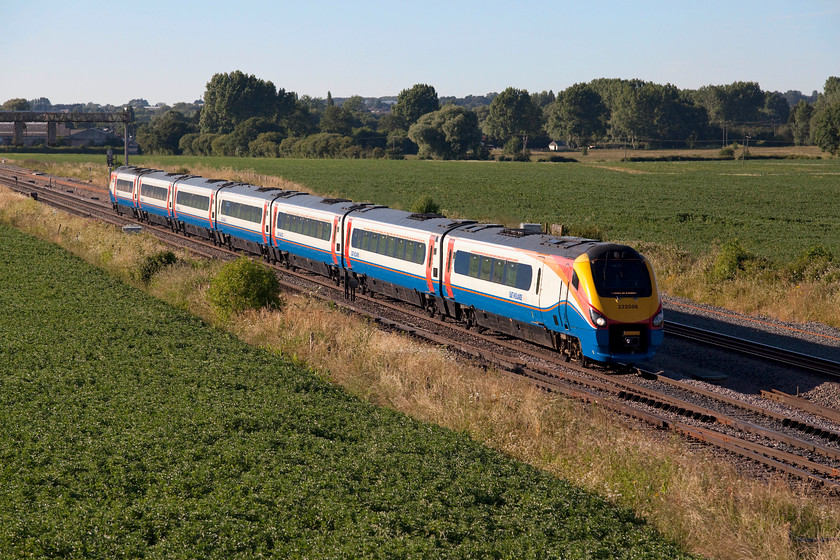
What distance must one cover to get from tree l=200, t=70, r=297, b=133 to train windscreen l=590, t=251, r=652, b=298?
498 ft

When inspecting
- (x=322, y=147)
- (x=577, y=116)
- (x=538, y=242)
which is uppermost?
(x=577, y=116)

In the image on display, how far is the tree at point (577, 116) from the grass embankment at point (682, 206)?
144 ft

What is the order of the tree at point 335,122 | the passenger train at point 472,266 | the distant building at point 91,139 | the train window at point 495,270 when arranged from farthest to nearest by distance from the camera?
the tree at point 335,122 → the distant building at point 91,139 → the train window at point 495,270 → the passenger train at point 472,266

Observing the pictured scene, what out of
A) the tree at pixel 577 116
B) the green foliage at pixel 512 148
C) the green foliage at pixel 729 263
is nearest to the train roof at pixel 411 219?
the green foliage at pixel 729 263

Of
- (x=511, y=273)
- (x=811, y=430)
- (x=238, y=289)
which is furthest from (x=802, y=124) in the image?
(x=811, y=430)

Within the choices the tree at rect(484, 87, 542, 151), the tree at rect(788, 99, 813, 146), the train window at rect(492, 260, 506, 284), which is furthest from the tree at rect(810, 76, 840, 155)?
the train window at rect(492, 260, 506, 284)

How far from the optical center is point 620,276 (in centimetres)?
1952


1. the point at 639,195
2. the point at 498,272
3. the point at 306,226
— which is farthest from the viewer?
the point at 639,195

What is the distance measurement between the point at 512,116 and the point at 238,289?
144 meters

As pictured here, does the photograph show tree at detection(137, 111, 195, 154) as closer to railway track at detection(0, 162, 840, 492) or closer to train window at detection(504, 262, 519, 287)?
railway track at detection(0, 162, 840, 492)

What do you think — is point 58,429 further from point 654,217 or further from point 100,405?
point 654,217

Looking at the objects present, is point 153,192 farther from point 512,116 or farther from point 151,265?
point 512,116

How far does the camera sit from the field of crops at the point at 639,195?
45.3 metres

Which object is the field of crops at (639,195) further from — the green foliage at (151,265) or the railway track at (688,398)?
the green foliage at (151,265)
